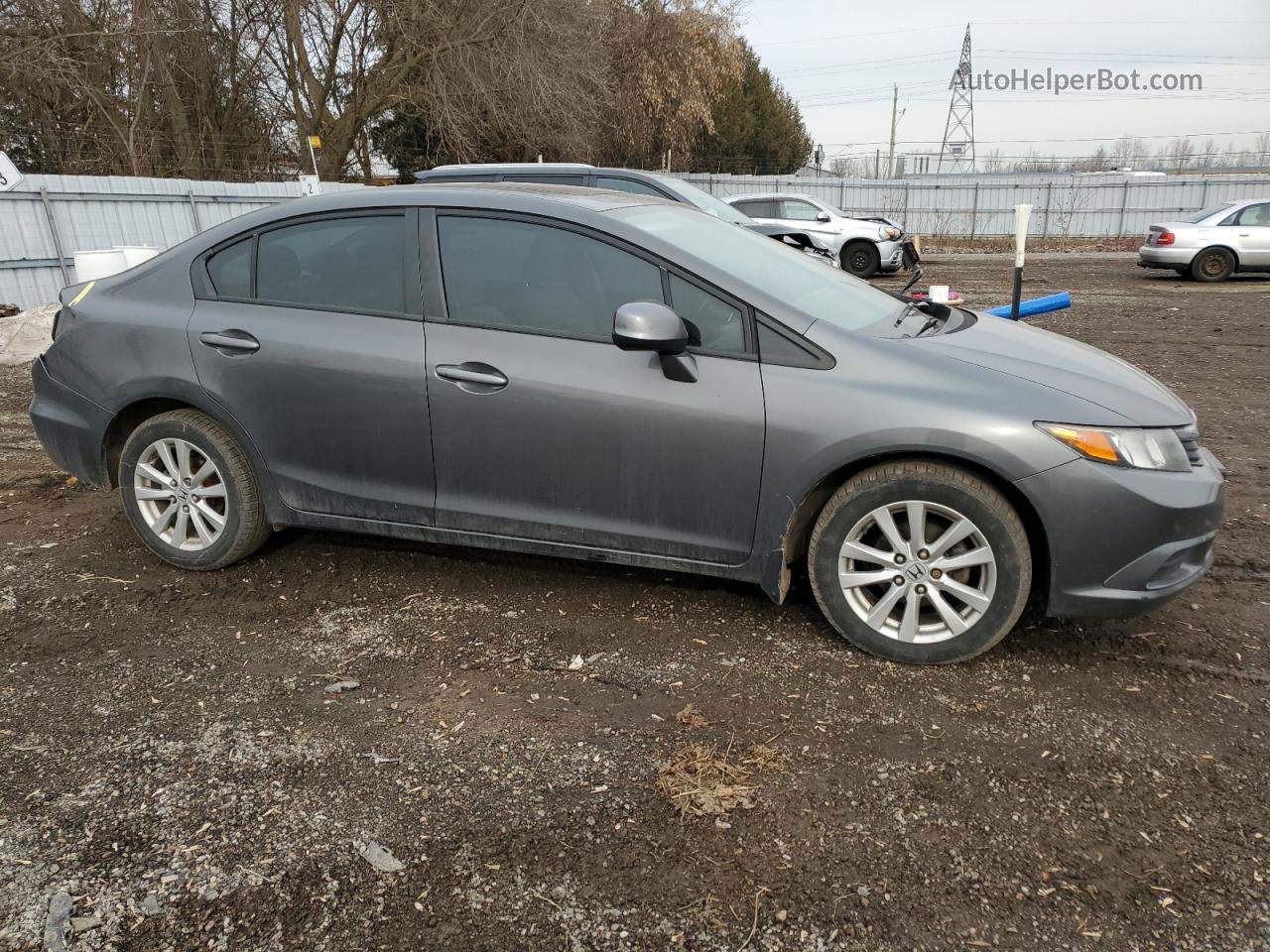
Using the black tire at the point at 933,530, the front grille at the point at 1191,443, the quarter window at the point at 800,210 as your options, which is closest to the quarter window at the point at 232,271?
the black tire at the point at 933,530

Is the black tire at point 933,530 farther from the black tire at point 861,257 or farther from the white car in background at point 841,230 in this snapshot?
the black tire at point 861,257

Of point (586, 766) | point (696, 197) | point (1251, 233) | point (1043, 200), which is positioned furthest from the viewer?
point (1043, 200)

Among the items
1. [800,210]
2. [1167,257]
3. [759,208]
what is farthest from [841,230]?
[1167,257]

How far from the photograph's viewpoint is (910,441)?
310 centimetres

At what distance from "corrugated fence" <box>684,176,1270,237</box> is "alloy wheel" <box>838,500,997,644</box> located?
28318mm

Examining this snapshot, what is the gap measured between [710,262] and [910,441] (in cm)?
99

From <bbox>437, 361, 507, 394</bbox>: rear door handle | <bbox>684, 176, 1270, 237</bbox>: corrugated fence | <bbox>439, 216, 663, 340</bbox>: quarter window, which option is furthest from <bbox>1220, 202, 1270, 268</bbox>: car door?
<bbox>437, 361, 507, 394</bbox>: rear door handle

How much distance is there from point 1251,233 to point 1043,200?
15.4m

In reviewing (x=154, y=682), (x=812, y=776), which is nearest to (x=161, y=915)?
(x=154, y=682)

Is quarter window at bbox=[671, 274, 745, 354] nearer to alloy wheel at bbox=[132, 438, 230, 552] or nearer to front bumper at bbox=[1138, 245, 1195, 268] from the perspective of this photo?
alloy wheel at bbox=[132, 438, 230, 552]

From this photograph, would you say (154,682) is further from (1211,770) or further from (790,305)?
(1211,770)

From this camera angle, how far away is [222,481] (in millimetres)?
4020

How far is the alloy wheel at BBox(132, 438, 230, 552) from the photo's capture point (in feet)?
13.3

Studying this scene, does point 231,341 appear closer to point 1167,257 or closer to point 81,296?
point 81,296
